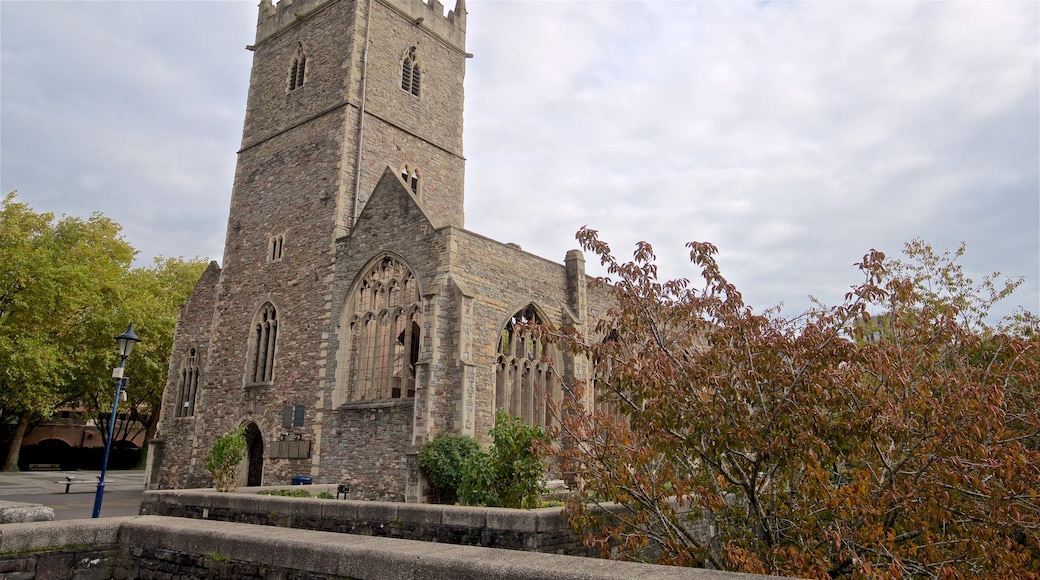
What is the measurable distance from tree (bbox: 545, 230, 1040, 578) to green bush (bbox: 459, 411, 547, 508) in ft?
10.2

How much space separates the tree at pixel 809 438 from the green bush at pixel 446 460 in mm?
7202

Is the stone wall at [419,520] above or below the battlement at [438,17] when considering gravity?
below

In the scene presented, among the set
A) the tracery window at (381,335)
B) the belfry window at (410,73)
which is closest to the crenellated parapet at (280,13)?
the belfry window at (410,73)

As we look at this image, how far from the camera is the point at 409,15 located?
2430 cm

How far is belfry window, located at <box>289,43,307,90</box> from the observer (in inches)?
931

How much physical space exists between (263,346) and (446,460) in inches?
361

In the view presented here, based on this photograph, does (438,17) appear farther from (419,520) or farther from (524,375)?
(419,520)

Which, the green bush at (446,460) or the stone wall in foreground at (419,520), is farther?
the green bush at (446,460)

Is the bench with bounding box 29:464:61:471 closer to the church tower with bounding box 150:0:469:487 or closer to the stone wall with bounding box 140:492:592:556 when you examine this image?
the church tower with bounding box 150:0:469:487

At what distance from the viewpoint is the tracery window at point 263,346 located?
20.6 m

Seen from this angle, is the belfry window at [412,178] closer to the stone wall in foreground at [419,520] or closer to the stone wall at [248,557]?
the stone wall in foreground at [419,520]

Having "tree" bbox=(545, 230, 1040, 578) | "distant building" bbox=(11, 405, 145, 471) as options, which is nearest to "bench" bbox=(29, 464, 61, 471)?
"distant building" bbox=(11, 405, 145, 471)

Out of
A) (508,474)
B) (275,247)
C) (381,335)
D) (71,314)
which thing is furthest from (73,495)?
(508,474)

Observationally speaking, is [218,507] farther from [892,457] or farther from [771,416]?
[892,457]
